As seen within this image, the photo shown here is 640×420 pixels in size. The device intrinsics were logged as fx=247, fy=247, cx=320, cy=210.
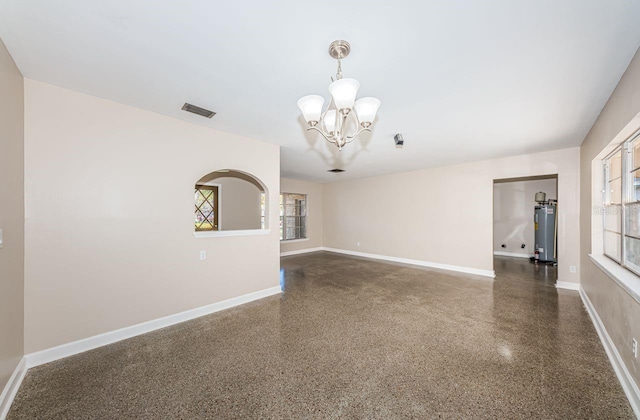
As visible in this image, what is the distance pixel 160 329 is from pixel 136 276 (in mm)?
654

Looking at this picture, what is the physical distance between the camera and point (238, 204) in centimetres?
663

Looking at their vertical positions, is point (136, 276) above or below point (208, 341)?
above

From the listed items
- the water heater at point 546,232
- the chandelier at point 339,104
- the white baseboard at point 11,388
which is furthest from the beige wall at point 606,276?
the white baseboard at point 11,388

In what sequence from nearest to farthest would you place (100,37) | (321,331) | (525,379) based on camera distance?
(100,37)
(525,379)
(321,331)

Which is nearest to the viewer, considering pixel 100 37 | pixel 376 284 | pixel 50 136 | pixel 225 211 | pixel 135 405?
pixel 100 37

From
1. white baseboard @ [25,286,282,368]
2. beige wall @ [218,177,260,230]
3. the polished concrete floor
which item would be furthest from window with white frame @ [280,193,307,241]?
the polished concrete floor

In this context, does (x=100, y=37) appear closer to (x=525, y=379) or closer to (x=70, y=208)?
(x=70, y=208)

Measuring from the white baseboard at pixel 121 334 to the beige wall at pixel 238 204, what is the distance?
3322 millimetres

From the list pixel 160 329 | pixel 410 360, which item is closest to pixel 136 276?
pixel 160 329

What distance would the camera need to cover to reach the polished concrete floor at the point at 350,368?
165 centimetres

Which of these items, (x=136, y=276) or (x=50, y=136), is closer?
(x=50, y=136)

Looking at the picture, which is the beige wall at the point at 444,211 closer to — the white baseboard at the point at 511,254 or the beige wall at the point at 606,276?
the beige wall at the point at 606,276

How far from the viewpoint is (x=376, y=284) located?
4.46m

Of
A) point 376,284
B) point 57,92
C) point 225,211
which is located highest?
point 57,92
